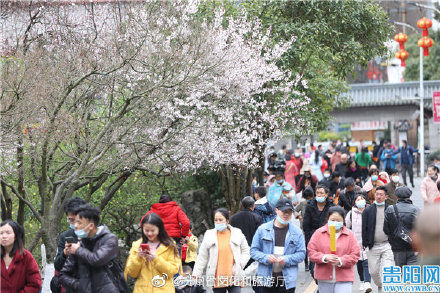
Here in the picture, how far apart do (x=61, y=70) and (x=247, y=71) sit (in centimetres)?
441

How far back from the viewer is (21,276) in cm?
762

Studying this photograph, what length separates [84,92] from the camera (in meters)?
13.3

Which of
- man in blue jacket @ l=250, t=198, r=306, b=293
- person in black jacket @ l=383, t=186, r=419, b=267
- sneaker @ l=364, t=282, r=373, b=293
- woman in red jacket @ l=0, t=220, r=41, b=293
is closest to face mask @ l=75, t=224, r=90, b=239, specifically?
woman in red jacket @ l=0, t=220, r=41, b=293

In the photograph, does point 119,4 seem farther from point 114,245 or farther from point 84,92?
point 114,245

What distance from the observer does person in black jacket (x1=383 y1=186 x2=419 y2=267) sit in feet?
35.0

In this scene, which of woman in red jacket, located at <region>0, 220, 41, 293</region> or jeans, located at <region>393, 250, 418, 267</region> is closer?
woman in red jacket, located at <region>0, 220, 41, 293</region>

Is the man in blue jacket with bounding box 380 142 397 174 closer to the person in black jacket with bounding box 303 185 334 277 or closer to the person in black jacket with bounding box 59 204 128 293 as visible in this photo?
the person in black jacket with bounding box 303 185 334 277

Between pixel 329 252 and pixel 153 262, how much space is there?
8.59ft

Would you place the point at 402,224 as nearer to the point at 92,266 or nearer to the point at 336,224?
the point at 336,224

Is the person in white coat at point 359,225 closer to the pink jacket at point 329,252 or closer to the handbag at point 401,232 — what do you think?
the handbag at point 401,232

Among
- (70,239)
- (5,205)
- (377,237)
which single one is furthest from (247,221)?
(5,205)

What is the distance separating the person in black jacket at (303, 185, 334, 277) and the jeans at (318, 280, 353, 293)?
2.73 meters

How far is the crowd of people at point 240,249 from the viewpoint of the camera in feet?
A: 22.9

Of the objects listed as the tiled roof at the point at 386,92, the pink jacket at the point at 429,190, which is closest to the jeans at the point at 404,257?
the pink jacket at the point at 429,190
